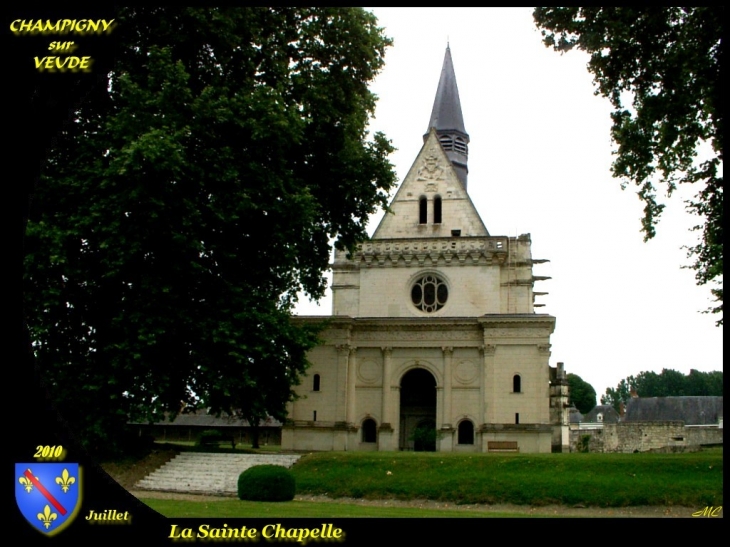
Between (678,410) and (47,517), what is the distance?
216ft

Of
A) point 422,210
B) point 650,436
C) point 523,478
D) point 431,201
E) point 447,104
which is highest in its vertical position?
point 447,104

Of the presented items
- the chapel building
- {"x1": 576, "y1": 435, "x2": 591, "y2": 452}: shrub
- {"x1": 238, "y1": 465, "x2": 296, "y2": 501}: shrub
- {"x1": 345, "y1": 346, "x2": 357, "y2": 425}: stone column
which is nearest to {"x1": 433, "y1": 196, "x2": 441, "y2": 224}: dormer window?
the chapel building

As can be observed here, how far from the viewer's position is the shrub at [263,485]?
813 inches

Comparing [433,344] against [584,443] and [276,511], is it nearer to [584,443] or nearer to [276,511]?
[584,443]

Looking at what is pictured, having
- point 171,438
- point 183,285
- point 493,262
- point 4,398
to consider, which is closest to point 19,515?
point 4,398

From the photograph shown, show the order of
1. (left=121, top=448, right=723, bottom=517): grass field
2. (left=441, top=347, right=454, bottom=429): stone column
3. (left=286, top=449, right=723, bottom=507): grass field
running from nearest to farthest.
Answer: (left=121, top=448, right=723, bottom=517): grass field
(left=286, top=449, right=723, bottom=507): grass field
(left=441, top=347, right=454, bottom=429): stone column

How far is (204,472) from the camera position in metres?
26.3

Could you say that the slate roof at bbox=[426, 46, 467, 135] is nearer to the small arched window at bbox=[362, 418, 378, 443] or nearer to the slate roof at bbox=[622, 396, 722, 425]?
the small arched window at bbox=[362, 418, 378, 443]

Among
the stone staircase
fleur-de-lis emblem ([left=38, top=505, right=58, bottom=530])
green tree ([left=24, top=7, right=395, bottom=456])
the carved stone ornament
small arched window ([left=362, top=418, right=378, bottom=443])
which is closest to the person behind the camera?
fleur-de-lis emblem ([left=38, top=505, right=58, bottom=530])

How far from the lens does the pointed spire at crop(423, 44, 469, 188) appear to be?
53.9 m

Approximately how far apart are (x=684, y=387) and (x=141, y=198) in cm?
9777

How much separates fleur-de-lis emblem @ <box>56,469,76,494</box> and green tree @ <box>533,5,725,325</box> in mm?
11822

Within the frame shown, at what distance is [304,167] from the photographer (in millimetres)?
25422

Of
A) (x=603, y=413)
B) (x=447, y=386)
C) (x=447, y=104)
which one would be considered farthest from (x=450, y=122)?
(x=603, y=413)
